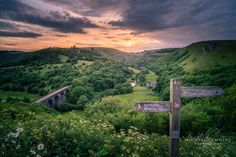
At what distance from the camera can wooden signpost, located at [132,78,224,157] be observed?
545 centimetres

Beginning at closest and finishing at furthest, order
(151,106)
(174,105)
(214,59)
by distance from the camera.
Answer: (174,105) → (151,106) → (214,59)

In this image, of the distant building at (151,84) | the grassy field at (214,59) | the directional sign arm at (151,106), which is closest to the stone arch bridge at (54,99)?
the distant building at (151,84)

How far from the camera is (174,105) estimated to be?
549cm

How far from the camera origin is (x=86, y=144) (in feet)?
17.7

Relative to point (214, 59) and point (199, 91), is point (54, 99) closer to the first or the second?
point (214, 59)

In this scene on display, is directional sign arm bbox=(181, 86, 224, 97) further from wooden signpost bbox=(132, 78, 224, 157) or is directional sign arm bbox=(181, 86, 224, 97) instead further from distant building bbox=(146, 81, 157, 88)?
distant building bbox=(146, 81, 157, 88)

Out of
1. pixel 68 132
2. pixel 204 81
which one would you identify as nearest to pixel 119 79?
pixel 204 81

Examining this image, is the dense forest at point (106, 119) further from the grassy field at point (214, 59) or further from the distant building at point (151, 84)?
the distant building at point (151, 84)

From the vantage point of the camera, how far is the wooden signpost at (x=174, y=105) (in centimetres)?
545

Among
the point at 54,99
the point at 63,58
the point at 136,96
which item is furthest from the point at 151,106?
the point at 63,58

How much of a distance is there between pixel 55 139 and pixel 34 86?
108 meters

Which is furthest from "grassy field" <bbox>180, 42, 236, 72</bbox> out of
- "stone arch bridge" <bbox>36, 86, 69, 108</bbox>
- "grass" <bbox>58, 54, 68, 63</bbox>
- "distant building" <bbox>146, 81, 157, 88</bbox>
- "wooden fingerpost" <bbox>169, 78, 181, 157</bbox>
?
"wooden fingerpost" <bbox>169, 78, 181, 157</bbox>

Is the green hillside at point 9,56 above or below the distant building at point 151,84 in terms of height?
above

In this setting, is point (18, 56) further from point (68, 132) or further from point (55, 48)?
point (68, 132)
